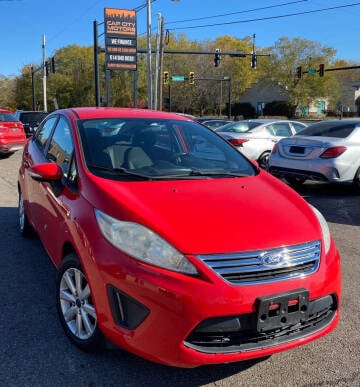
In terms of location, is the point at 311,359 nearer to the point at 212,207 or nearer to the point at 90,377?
the point at 212,207

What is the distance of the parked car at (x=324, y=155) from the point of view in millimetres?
8008

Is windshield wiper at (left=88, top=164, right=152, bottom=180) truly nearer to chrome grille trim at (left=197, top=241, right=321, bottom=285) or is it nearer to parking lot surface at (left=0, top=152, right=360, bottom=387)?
chrome grille trim at (left=197, top=241, right=321, bottom=285)

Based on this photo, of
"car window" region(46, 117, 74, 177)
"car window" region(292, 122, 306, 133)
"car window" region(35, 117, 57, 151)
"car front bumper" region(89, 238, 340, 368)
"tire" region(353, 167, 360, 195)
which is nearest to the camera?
"car front bumper" region(89, 238, 340, 368)

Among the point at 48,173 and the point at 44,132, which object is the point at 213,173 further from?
the point at 44,132

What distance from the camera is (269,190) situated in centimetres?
335

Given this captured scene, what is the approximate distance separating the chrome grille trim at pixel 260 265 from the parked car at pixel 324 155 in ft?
18.9

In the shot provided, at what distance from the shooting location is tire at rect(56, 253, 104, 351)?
2842 millimetres

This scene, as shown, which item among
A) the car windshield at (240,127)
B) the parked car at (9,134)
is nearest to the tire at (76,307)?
the car windshield at (240,127)

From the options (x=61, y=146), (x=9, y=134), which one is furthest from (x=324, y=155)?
(x=9, y=134)

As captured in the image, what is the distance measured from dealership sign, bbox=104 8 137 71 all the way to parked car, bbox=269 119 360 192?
81.9 ft

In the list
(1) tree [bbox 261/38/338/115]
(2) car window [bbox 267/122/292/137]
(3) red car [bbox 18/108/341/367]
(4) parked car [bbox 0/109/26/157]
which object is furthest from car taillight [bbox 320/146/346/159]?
(1) tree [bbox 261/38/338/115]

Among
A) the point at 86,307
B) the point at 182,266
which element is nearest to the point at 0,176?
the point at 86,307

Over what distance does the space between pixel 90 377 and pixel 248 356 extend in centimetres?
99

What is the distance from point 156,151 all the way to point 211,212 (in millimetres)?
1201
